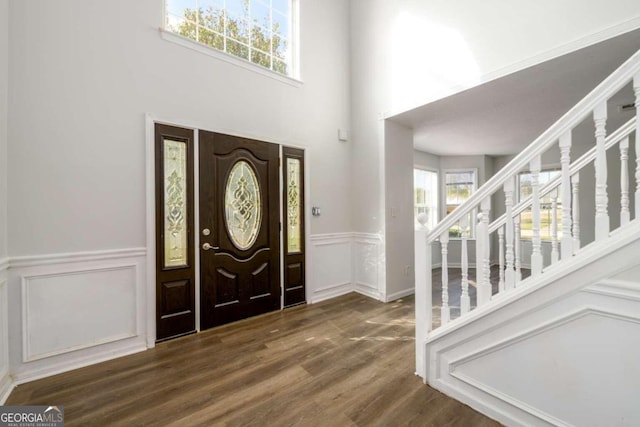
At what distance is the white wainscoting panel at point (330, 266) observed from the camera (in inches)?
146

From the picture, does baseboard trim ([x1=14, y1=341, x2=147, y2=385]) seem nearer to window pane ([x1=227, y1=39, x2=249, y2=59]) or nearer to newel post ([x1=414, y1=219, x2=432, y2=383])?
newel post ([x1=414, y1=219, x2=432, y2=383])

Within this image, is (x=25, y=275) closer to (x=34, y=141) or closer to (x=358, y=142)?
(x=34, y=141)

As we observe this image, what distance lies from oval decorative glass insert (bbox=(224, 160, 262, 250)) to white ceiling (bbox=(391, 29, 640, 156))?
6.76ft

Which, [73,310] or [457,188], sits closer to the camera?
A: [73,310]

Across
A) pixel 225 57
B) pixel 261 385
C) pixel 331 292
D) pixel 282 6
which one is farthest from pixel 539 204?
pixel 282 6

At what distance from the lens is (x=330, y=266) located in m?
3.90

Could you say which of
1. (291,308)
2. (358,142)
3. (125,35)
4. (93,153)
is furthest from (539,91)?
(93,153)

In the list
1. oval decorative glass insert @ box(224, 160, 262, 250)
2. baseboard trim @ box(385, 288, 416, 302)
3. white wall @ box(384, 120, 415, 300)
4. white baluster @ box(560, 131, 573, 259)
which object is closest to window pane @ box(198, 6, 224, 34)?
oval decorative glass insert @ box(224, 160, 262, 250)

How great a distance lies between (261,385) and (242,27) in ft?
12.3

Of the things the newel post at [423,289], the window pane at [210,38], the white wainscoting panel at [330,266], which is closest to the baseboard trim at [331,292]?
the white wainscoting panel at [330,266]

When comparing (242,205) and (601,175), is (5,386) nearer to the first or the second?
(242,205)

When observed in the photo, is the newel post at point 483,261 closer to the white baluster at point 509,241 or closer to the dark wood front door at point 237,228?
the white baluster at point 509,241

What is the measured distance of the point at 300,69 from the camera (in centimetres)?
364

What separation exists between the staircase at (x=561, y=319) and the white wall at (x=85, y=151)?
2.56 m
